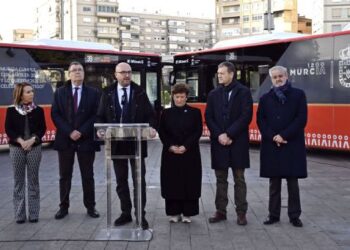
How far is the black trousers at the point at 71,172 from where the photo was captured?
24.3ft

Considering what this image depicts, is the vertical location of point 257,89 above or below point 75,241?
above

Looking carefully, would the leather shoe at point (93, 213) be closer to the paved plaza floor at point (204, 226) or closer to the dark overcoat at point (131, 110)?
the paved plaza floor at point (204, 226)

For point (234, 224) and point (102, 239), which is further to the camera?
point (234, 224)

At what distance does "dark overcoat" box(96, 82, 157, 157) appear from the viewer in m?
6.80

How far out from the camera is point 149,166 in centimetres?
1326

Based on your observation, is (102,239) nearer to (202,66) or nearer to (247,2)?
(202,66)

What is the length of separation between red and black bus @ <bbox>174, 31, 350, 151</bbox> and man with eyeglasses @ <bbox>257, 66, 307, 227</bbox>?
7442mm

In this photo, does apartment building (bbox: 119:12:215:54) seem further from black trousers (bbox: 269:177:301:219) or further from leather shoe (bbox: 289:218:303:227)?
leather shoe (bbox: 289:218:303:227)

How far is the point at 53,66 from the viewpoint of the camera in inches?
682

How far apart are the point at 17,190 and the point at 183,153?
7.36ft

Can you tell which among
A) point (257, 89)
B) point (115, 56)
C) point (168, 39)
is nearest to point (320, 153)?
point (257, 89)

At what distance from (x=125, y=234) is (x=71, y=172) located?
144 centimetres

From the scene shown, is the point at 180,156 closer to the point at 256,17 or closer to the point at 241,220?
the point at 241,220

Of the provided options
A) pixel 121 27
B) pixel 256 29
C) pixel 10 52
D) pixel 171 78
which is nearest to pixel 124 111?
pixel 10 52
